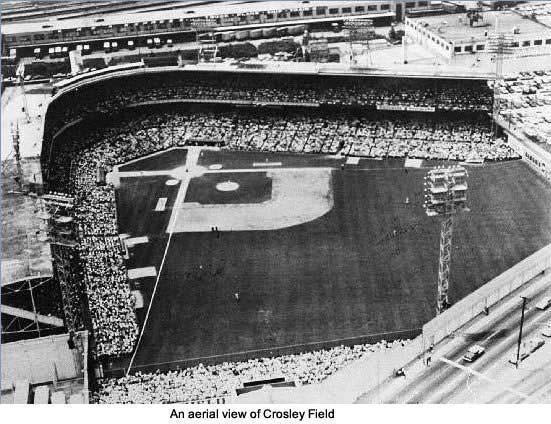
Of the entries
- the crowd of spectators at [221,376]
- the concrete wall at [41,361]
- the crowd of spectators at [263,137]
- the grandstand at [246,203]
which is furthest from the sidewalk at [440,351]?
the crowd of spectators at [263,137]

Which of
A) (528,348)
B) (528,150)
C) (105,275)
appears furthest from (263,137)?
(528,348)

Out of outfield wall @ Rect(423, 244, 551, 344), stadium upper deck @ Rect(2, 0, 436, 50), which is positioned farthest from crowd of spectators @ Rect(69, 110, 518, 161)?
outfield wall @ Rect(423, 244, 551, 344)

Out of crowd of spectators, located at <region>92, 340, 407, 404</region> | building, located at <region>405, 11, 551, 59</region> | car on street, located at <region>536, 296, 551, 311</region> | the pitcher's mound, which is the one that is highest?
building, located at <region>405, 11, 551, 59</region>

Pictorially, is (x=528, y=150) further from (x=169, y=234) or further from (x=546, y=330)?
(x=169, y=234)

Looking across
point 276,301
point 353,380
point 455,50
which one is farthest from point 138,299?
point 455,50

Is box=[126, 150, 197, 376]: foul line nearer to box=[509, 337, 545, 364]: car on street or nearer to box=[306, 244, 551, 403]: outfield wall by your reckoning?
box=[306, 244, 551, 403]: outfield wall

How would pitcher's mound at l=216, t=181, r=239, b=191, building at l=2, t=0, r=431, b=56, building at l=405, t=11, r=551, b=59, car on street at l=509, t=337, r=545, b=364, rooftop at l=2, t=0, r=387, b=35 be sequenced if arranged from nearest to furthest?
car on street at l=509, t=337, r=545, b=364
pitcher's mound at l=216, t=181, r=239, b=191
building at l=405, t=11, r=551, b=59
building at l=2, t=0, r=431, b=56
rooftop at l=2, t=0, r=387, b=35
